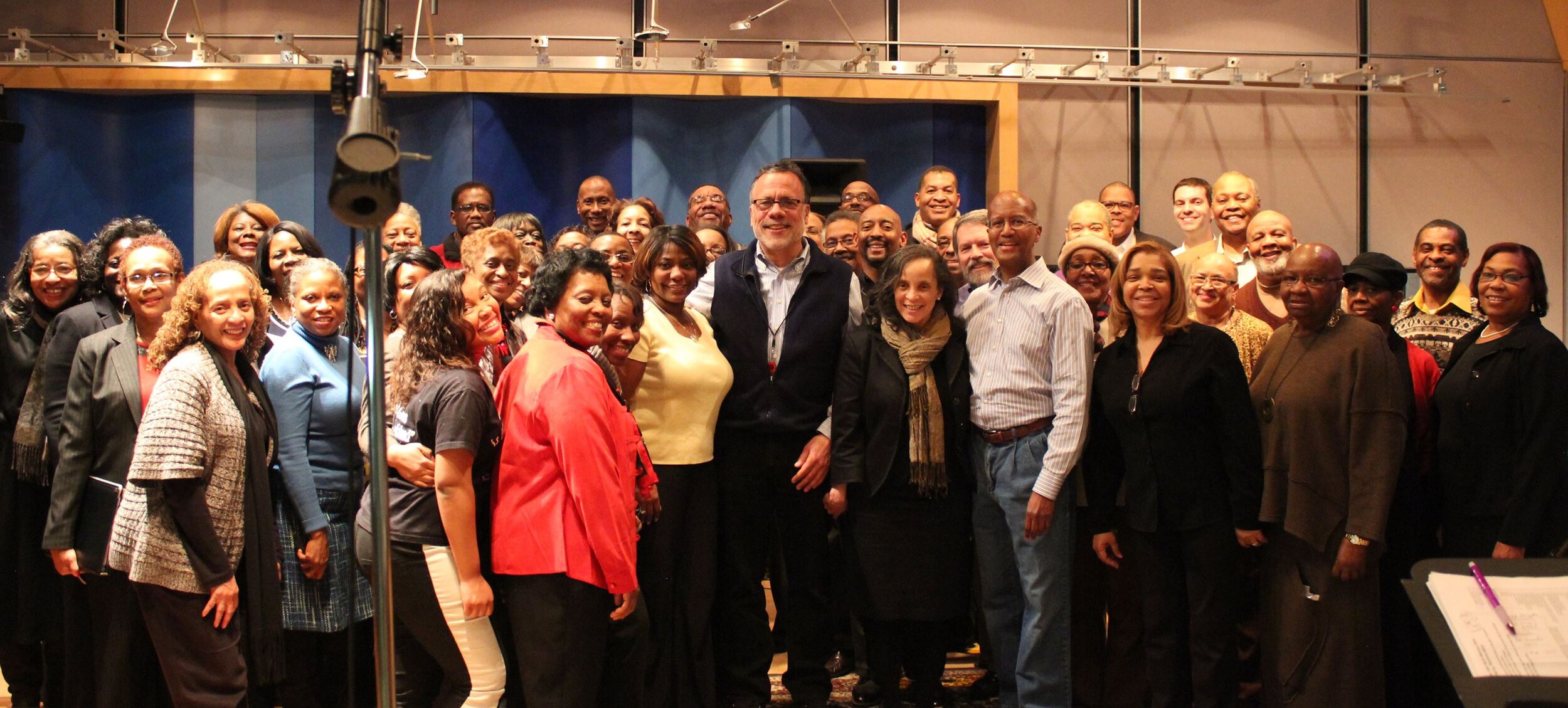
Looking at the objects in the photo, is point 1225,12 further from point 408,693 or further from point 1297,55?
point 408,693

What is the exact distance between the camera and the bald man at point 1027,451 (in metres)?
3.40

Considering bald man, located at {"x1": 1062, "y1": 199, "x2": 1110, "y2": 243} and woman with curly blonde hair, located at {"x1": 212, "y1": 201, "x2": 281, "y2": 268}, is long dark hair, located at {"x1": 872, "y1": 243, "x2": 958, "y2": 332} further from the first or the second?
woman with curly blonde hair, located at {"x1": 212, "y1": 201, "x2": 281, "y2": 268}

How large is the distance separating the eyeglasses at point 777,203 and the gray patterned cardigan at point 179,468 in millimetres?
1677

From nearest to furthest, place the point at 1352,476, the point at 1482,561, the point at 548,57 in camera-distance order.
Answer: the point at 1482,561, the point at 1352,476, the point at 548,57

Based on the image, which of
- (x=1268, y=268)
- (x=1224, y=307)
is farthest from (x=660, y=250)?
(x=1268, y=268)

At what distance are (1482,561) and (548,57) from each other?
4.95 m

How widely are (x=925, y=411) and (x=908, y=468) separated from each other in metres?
0.18

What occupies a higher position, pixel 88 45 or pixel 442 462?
pixel 88 45

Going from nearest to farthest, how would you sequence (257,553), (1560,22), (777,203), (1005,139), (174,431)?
1. (174,431)
2. (257,553)
3. (777,203)
4. (1005,139)
5. (1560,22)

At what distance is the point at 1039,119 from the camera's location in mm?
6664

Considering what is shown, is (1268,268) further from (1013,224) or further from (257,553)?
(257,553)

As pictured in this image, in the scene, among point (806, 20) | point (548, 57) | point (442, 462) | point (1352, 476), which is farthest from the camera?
point (806, 20)

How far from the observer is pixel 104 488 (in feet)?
10.4

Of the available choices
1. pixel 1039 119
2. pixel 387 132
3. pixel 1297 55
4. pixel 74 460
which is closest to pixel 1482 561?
pixel 387 132
